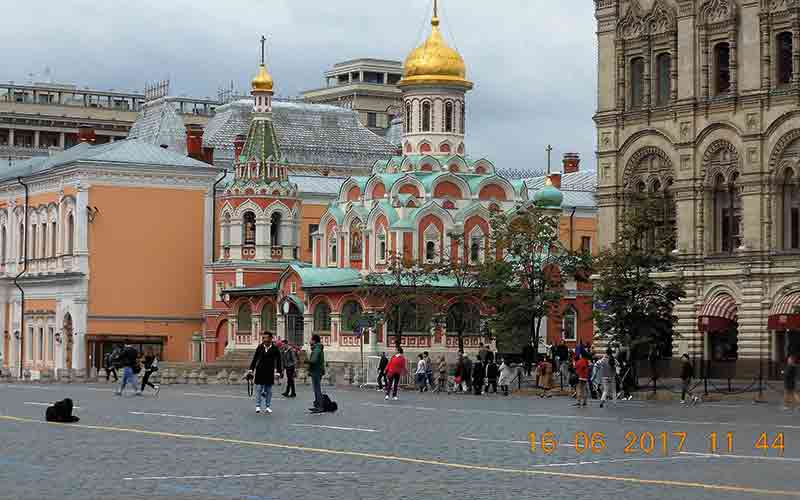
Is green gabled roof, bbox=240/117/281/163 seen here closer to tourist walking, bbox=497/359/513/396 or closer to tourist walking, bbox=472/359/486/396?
tourist walking, bbox=497/359/513/396

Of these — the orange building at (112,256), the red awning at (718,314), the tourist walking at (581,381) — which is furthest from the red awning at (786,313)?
the orange building at (112,256)

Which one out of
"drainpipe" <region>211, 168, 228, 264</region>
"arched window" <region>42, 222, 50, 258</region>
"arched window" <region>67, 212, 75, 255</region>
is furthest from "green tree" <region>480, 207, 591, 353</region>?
"arched window" <region>42, 222, 50, 258</region>

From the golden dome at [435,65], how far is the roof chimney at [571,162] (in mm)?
29772

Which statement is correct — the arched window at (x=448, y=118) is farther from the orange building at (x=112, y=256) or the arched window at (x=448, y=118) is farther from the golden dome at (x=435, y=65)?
the orange building at (x=112, y=256)

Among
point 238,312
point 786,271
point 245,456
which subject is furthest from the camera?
point 238,312

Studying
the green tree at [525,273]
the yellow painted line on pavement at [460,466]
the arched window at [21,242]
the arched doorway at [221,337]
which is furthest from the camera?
the arched window at [21,242]

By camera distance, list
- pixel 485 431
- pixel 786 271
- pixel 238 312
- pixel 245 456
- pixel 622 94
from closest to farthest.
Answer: pixel 245 456 < pixel 485 431 < pixel 786 271 < pixel 622 94 < pixel 238 312

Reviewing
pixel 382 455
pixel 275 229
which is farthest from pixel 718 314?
pixel 275 229

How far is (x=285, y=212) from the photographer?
9331cm

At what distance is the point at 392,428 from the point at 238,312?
5781cm

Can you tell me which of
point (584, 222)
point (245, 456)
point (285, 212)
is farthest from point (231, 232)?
point (245, 456)

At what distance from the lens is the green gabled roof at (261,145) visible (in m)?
92.3

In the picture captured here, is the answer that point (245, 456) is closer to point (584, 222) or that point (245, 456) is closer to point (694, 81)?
point (694, 81)

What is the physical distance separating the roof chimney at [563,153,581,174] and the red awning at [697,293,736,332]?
56.2 meters
